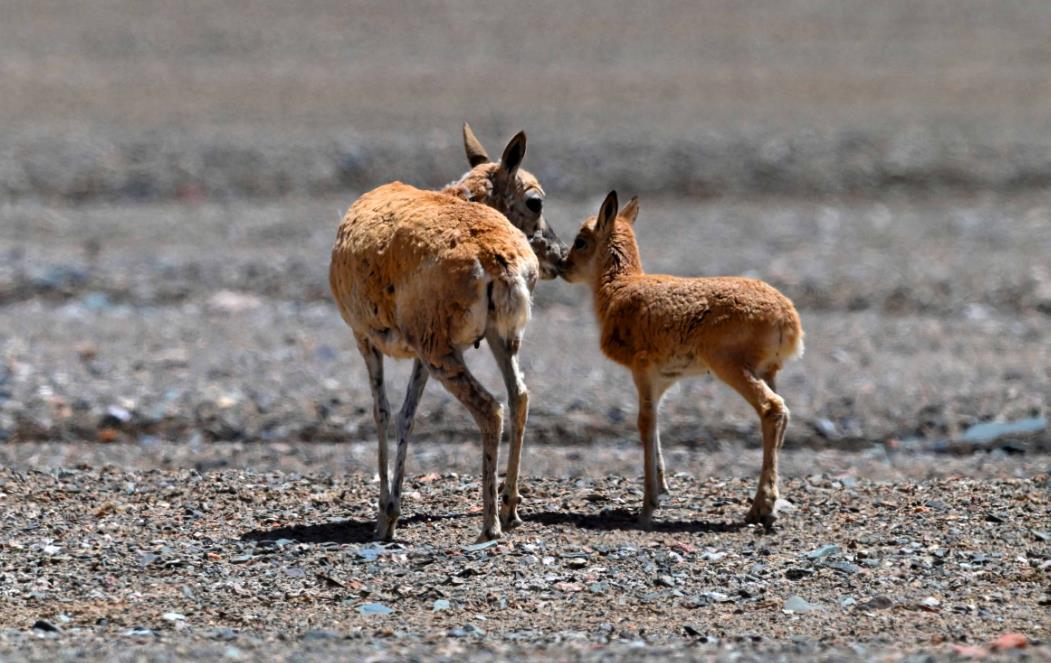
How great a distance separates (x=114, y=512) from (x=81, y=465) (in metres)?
1.91

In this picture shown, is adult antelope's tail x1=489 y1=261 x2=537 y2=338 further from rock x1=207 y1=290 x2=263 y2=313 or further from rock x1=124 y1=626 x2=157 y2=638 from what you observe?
rock x1=207 y1=290 x2=263 y2=313

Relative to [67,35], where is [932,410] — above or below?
below

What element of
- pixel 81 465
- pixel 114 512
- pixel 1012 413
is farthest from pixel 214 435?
pixel 1012 413

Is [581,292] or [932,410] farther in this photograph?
[581,292]

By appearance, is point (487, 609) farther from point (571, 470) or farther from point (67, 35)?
point (67, 35)

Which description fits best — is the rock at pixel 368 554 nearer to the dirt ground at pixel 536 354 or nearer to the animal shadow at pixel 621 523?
the dirt ground at pixel 536 354

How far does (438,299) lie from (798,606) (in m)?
2.91

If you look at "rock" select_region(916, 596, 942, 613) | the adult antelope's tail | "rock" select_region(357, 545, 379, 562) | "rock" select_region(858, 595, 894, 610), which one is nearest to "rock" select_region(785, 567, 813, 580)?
"rock" select_region(858, 595, 894, 610)

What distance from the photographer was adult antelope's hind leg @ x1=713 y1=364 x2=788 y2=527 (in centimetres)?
1098

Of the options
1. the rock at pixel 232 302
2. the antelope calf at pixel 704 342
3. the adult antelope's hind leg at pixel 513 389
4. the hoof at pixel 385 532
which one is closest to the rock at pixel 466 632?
the adult antelope's hind leg at pixel 513 389

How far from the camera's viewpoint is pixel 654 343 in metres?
11.4

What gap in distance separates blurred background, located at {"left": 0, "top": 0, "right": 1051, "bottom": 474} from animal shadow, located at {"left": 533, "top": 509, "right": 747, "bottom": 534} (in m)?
2.04

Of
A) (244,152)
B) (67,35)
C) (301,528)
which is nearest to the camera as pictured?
(301,528)

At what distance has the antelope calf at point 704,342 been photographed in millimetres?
11047
